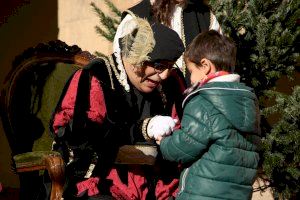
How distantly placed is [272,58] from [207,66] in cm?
111

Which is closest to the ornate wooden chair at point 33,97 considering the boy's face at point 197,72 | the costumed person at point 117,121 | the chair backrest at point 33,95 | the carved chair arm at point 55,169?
the chair backrest at point 33,95

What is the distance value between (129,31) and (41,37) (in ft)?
10.8

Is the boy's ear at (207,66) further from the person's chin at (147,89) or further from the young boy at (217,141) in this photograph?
the person's chin at (147,89)

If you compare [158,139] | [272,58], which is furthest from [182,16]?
[158,139]

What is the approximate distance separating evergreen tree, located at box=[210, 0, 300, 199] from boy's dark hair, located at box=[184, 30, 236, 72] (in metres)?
0.97

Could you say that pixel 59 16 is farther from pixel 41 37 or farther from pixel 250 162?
pixel 250 162

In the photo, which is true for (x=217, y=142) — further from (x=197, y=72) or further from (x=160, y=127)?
(x=197, y=72)

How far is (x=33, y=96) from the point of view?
9.67 feet

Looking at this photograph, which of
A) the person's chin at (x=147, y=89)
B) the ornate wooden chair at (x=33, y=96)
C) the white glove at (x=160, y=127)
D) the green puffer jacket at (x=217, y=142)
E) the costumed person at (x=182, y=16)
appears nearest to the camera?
the green puffer jacket at (x=217, y=142)

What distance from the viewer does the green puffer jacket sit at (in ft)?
7.06

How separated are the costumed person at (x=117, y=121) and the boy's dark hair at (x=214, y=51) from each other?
0.08m

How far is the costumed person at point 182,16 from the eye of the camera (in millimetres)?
3188

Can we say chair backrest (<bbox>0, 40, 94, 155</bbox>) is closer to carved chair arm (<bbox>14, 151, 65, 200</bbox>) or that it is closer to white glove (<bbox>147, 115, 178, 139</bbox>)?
carved chair arm (<bbox>14, 151, 65, 200</bbox>)

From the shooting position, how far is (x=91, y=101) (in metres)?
2.31
